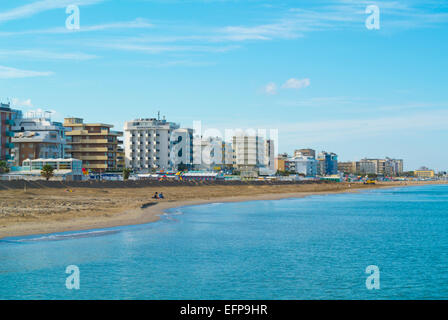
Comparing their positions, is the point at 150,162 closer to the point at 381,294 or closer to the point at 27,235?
the point at 27,235

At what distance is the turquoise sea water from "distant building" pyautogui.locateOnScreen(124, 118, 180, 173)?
13496 centimetres

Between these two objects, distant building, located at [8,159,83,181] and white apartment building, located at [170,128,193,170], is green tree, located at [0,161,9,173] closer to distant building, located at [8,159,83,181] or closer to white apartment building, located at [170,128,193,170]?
distant building, located at [8,159,83,181]

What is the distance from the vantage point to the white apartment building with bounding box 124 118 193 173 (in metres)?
184

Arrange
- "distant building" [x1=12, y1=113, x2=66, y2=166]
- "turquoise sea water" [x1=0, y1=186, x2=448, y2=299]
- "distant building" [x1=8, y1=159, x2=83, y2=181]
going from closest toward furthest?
1. "turquoise sea water" [x1=0, y1=186, x2=448, y2=299]
2. "distant building" [x1=8, y1=159, x2=83, y2=181]
3. "distant building" [x1=12, y1=113, x2=66, y2=166]

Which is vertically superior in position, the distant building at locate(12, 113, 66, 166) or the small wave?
the distant building at locate(12, 113, 66, 166)

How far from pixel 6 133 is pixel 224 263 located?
11670 cm

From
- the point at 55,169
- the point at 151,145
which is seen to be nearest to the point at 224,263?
the point at 55,169

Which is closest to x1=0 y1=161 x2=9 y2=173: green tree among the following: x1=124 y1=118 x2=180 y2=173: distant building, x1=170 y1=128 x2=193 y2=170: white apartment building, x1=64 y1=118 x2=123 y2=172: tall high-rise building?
x1=64 y1=118 x2=123 y2=172: tall high-rise building

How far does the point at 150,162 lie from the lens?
603ft

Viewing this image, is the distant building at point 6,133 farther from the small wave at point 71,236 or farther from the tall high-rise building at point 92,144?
the small wave at point 71,236

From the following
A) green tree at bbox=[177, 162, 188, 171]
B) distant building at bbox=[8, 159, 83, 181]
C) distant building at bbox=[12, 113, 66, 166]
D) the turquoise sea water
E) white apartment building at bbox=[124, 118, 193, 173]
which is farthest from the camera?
green tree at bbox=[177, 162, 188, 171]

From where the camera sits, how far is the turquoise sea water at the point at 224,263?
25109 mm

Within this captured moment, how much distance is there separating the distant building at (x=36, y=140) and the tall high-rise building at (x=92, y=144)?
10.9m
